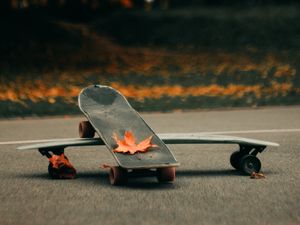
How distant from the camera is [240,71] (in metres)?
19.1

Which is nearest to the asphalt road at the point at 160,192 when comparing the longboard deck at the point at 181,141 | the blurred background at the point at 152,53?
the longboard deck at the point at 181,141

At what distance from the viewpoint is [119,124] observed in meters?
7.29

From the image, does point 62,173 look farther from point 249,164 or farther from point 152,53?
point 152,53

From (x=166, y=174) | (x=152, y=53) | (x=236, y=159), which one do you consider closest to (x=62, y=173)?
(x=166, y=174)

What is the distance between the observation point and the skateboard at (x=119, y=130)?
6.51 m

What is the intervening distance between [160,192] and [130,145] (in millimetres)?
598

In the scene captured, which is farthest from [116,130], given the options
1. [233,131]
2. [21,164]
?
[233,131]

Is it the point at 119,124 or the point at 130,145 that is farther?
the point at 119,124

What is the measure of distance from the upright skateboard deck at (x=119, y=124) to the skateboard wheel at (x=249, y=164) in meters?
0.77

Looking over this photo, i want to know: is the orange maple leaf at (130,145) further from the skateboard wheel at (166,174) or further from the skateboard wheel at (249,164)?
the skateboard wheel at (249,164)

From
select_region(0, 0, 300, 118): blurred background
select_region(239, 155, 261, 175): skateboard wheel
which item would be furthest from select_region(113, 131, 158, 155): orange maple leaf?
select_region(0, 0, 300, 118): blurred background

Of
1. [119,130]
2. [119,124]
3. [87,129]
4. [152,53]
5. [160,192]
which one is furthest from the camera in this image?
[152,53]

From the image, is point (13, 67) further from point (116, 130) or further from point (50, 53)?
point (116, 130)

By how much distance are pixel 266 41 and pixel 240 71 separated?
4.34 m
